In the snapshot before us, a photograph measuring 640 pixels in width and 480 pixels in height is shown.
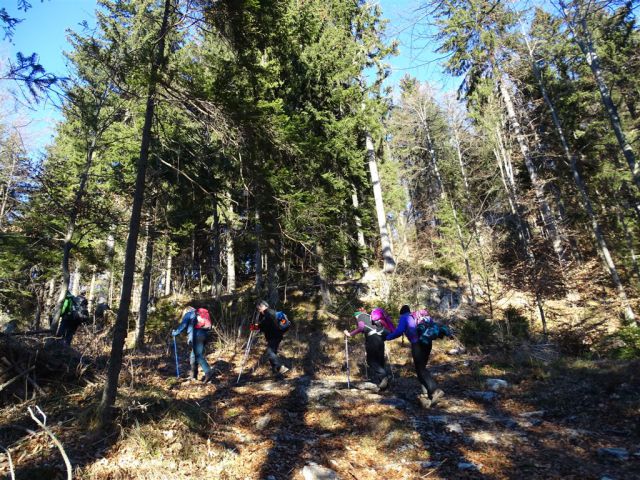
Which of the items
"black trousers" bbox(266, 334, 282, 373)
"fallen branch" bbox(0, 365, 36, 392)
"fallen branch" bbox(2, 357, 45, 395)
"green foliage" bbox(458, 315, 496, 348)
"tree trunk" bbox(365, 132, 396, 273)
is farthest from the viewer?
"tree trunk" bbox(365, 132, 396, 273)

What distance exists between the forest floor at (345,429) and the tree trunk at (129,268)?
237mm

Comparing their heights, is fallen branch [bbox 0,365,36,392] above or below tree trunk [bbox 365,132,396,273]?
below

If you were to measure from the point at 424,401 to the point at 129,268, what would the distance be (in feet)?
18.2

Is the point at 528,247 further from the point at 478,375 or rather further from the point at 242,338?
the point at 242,338

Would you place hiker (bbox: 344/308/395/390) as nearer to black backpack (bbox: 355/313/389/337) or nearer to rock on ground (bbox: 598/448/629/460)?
black backpack (bbox: 355/313/389/337)

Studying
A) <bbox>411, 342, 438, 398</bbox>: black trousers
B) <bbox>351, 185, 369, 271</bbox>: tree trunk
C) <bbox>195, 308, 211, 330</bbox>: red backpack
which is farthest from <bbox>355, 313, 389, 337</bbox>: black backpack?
<bbox>351, 185, 369, 271</bbox>: tree trunk

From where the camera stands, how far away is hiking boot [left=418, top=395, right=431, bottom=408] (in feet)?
22.4

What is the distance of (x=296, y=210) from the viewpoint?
10.1 metres

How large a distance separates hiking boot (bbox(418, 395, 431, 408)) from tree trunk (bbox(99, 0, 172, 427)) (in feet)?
16.7

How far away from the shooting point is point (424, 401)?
6.88 metres

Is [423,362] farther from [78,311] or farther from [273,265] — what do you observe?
[273,265]

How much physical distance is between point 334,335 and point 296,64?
11.9 m

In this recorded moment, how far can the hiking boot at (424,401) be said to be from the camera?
6.82 metres

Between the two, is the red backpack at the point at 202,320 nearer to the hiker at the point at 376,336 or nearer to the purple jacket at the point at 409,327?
the hiker at the point at 376,336
